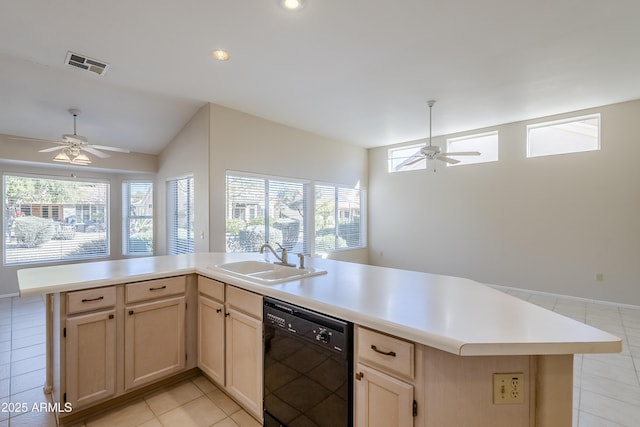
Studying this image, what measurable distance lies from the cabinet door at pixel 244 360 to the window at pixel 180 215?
121 inches

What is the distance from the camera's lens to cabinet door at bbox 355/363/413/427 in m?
1.13

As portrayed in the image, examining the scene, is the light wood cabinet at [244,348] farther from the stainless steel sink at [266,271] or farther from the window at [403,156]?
the window at [403,156]

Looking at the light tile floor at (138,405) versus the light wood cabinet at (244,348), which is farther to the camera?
the light tile floor at (138,405)

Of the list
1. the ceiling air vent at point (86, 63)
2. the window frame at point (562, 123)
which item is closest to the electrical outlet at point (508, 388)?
the ceiling air vent at point (86, 63)

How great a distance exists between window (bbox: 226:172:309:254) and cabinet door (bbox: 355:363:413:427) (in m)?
3.58

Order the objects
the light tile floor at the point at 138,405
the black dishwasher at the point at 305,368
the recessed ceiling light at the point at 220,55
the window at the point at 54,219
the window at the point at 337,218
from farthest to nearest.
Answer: the window at the point at 337,218
the window at the point at 54,219
the recessed ceiling light at the point at 220,55
the light tile floor at the point at 138,405
the black dishwasher at the point at 305,368

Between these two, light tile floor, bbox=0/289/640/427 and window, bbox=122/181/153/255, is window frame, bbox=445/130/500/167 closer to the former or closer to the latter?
light tile floor, bbox=0/289/640/427

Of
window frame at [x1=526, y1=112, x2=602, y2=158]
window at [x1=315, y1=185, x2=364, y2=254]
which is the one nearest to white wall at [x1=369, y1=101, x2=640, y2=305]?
window frame at [x1=526, y1=112, x2=602, y2=158]

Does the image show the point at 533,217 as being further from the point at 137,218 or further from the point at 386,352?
the point at 137,218

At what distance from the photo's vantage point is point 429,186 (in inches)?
231

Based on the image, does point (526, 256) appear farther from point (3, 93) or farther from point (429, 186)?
point (3, 93)

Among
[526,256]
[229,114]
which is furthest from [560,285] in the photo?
[229,114]

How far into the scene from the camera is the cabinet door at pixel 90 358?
1.80 m

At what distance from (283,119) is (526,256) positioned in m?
4.64
